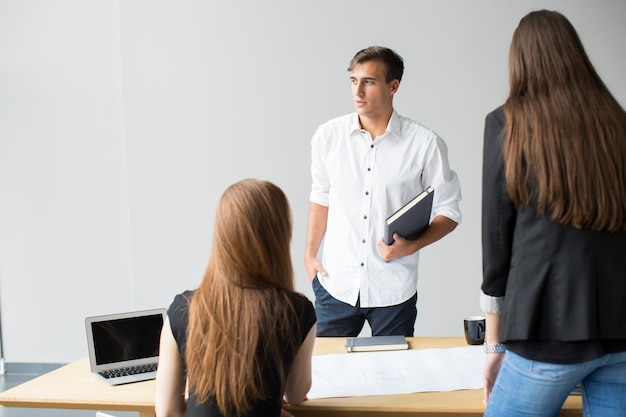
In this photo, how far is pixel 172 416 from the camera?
1.60m

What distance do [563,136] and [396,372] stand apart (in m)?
0.86

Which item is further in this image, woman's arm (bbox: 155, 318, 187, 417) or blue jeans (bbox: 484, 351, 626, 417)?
woman's arm (bbox: 155, 318, 187, 417)

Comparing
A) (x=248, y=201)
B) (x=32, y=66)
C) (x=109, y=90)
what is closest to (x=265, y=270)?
(x=248, y=201)

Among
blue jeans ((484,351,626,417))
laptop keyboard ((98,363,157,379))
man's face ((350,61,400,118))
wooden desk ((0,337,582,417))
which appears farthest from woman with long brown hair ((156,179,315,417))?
man's face ((350,61,400,118))

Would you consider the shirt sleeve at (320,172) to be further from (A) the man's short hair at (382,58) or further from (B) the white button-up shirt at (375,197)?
(A) the man's short hair at (382,58)

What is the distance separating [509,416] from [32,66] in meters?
4.02

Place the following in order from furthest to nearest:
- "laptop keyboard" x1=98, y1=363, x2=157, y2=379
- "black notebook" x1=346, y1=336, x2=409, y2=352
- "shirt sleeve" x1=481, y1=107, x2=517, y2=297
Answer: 1. "black notebook" x1=346, y1=336, x2=409, y2=352
2. "laptop keyboard" x1=98, y1=363, x2=157, y2=379
3. "shirt sleeve" x1=481, y1=107, x2=517, y2=297

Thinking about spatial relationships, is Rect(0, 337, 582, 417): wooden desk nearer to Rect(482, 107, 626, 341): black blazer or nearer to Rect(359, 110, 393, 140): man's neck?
Rect(482, 107, 626, 341): black blazer

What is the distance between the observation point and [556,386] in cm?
138

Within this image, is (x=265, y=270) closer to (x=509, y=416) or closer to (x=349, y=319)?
(x=509, y=416)

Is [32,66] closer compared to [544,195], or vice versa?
[544,195]

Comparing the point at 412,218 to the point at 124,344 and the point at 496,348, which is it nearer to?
the point at 496,348

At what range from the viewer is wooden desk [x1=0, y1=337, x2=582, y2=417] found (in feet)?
5.31

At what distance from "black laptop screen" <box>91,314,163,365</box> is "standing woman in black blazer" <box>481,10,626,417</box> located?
107 centimetres
